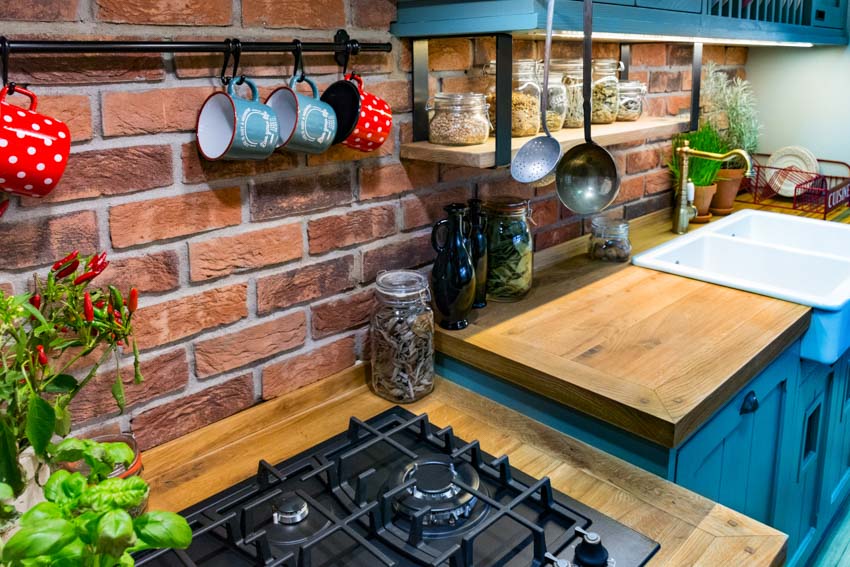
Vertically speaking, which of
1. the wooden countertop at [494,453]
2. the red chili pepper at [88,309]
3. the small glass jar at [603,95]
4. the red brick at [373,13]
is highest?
the red brick at [373,13]

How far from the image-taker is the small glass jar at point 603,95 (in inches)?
64.6

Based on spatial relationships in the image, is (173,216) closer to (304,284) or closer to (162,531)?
(304,284)

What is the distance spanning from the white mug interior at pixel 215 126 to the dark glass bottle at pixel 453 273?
1.44 feet

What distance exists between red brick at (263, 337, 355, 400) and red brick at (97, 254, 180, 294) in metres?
0.25

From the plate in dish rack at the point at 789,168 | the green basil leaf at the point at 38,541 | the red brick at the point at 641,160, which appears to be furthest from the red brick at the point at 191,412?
the plate in dish rack at the point at 789,168

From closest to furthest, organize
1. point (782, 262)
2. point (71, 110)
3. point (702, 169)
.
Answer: point (71, 110)
point (782, 262)
point (702, 169)

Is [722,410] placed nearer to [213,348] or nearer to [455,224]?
[455,224]

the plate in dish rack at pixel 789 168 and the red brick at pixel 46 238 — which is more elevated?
the red brick at pixel 46 238

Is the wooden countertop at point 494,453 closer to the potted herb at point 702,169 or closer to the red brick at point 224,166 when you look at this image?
the red brick at point 224,166

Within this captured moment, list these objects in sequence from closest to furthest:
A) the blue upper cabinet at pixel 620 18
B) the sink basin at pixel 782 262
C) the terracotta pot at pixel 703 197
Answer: the blue upper cabinet at pixel 620 18, the sink basin at pixel 782 262, the terracotta pot at pixel 703 197

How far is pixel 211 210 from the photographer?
1.13m

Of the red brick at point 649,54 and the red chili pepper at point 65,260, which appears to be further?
the red brick at point 649,54

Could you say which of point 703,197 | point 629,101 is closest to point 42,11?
point 629,101

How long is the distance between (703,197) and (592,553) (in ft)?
5.39
